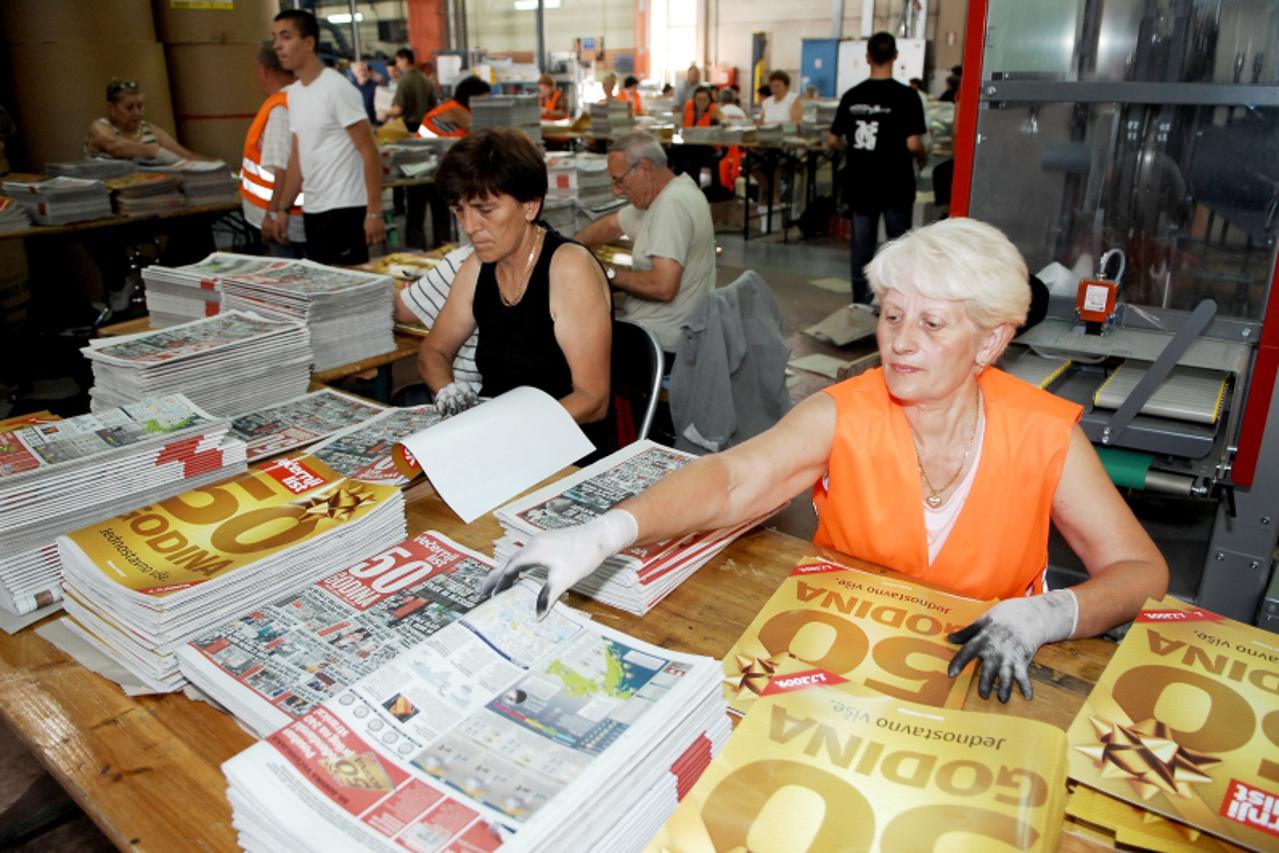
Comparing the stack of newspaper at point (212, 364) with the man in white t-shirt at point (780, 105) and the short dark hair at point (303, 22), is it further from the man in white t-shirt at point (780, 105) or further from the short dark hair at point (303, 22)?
the man in white t-shirt at point (780, 105)

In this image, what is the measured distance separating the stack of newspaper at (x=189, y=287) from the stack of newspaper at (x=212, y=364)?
36 centimetres

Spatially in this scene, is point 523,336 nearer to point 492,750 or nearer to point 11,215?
point 492,750

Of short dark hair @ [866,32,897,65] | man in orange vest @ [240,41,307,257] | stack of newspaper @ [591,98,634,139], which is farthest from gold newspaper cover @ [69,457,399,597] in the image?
stack of newspaper @ [591,98,634,139]

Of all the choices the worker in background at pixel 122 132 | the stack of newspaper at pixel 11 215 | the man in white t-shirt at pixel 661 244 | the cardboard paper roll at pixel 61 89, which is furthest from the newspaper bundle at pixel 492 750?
the cardboard paper roll at pixel 61 89

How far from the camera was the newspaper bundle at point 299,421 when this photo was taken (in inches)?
70.4

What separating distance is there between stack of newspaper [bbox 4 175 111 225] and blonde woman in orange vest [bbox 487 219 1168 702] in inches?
161

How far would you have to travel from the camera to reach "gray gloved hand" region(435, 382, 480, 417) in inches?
79.7

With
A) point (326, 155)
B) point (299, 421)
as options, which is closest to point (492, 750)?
point (299, 421)

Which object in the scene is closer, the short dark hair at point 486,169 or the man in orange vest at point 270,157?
the short dark hair at point 486,169

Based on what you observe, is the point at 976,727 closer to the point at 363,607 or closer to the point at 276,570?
the point at 363,607

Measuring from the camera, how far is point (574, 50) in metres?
17.7

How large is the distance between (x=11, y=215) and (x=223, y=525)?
375cm

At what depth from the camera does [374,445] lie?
1671mm

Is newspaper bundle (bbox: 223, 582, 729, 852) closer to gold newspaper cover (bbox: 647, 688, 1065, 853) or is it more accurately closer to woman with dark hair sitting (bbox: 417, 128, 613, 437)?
gold newspaper cover (bbox: 647, 688, 1065, 853)
